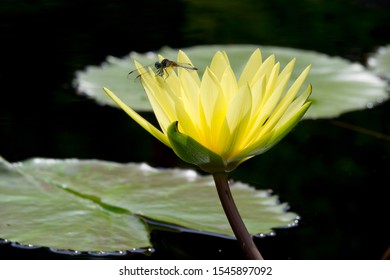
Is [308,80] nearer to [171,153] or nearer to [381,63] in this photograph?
[381,63]

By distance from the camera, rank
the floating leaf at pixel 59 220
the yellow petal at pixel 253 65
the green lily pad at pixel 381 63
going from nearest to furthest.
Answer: the yellow petal at pixel 253 65 < the floating leaf at pixel 59 220 < the green lily pad at pixel 381 63

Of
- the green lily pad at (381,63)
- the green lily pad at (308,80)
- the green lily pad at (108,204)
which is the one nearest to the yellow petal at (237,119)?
the green lily pad at (108,204)

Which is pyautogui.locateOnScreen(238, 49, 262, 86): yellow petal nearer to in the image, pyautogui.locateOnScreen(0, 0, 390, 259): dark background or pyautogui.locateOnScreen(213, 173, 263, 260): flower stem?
pyautogui.locateOnScreen(213, 173, 263, 260): flower stem

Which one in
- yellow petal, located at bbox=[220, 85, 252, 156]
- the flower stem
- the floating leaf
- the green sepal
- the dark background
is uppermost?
the dark background

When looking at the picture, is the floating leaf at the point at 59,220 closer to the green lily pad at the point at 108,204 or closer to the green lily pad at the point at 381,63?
the green lily pad at the point at 108,204

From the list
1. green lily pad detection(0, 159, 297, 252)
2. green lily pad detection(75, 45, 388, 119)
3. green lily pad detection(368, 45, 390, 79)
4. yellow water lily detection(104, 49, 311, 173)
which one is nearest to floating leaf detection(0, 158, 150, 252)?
green lily pad detection(0, 159, 297, 252)

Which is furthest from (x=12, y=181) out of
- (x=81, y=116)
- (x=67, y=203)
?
(x=81, y=116)

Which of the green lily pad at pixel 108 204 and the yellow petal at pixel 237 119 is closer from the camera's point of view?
the yellow petal at pixel 237 119
